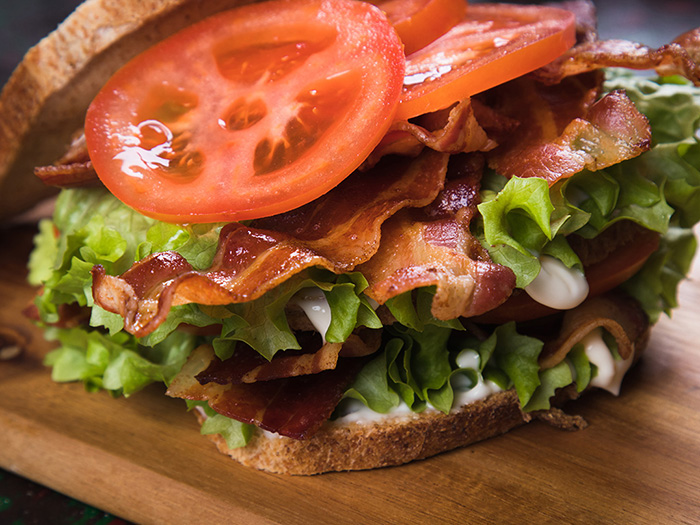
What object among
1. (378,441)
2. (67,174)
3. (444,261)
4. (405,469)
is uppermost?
(67,174)

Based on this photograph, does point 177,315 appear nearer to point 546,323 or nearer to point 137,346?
point 137,346

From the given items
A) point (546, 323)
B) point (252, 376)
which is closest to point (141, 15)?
point (252, 376)

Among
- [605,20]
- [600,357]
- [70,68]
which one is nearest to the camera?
[600,357]

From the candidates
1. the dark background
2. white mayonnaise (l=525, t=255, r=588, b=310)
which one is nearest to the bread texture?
white mayonnaise (l=525, t=255, r=588, b=310)

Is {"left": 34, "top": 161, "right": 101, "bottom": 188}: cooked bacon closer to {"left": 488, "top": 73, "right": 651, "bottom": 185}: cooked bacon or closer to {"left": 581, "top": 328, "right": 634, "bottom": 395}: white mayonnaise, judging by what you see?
{"left": 488, "top": 73, "right": 651, "bottom": 185}: cooked bacon

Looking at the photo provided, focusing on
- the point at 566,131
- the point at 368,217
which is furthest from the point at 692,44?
the point at 368,217

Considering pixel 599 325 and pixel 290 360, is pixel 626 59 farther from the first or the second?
pixel 290 360
